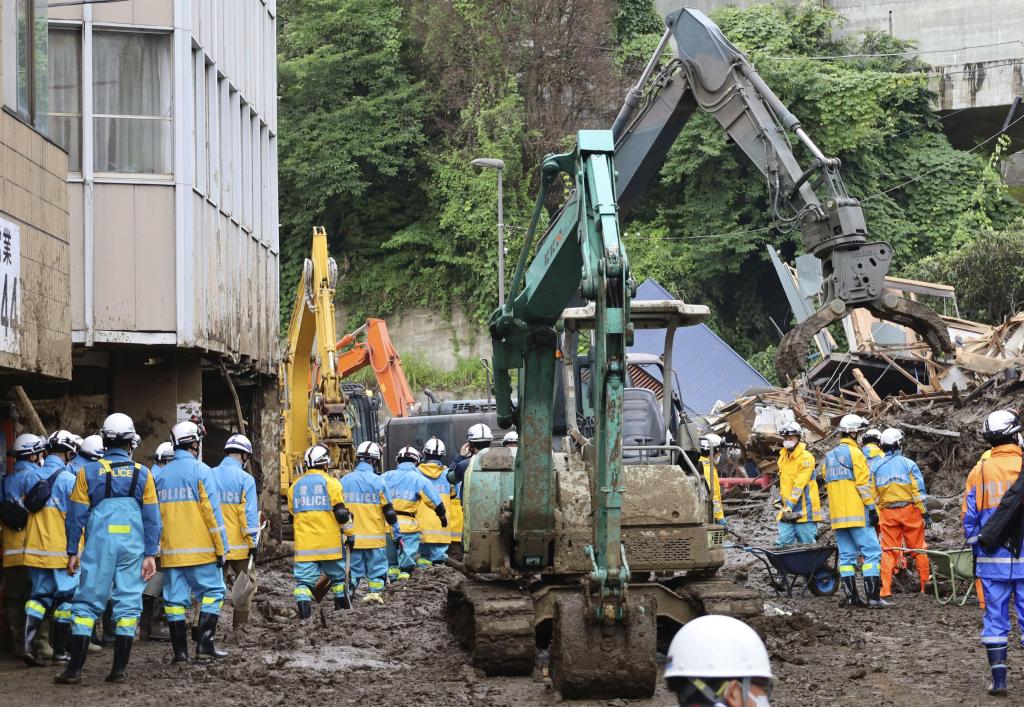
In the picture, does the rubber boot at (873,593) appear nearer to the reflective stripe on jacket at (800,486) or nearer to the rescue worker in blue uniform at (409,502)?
the reflective stripe on jacket at (800,486)

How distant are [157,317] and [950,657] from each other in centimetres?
982

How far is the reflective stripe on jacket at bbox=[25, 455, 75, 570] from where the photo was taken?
12062mm

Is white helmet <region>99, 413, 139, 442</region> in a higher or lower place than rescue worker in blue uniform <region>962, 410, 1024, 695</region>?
higher

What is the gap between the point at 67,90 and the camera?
55.3ft

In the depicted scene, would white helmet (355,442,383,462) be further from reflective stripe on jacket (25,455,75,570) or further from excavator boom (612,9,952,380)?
reflective stripe on jacket (25,455,75,570)

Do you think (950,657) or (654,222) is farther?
(654,222)

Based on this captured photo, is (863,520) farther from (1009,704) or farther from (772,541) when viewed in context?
(772,541)

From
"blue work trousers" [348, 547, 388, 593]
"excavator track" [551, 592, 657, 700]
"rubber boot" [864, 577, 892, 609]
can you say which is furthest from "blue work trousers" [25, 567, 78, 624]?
"rubber boot" [864, 577, 892, 609]

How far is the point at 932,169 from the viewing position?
43031mm

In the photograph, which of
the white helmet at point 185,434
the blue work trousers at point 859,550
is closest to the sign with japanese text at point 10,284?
the white helmet at point 185,434

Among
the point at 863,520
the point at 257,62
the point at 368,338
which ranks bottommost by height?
the point at 863,520

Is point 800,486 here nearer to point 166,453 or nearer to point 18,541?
point 166,453

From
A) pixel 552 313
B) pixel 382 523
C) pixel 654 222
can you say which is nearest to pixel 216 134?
pixel 382 523

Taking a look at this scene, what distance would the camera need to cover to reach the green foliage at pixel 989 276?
1406 inches
